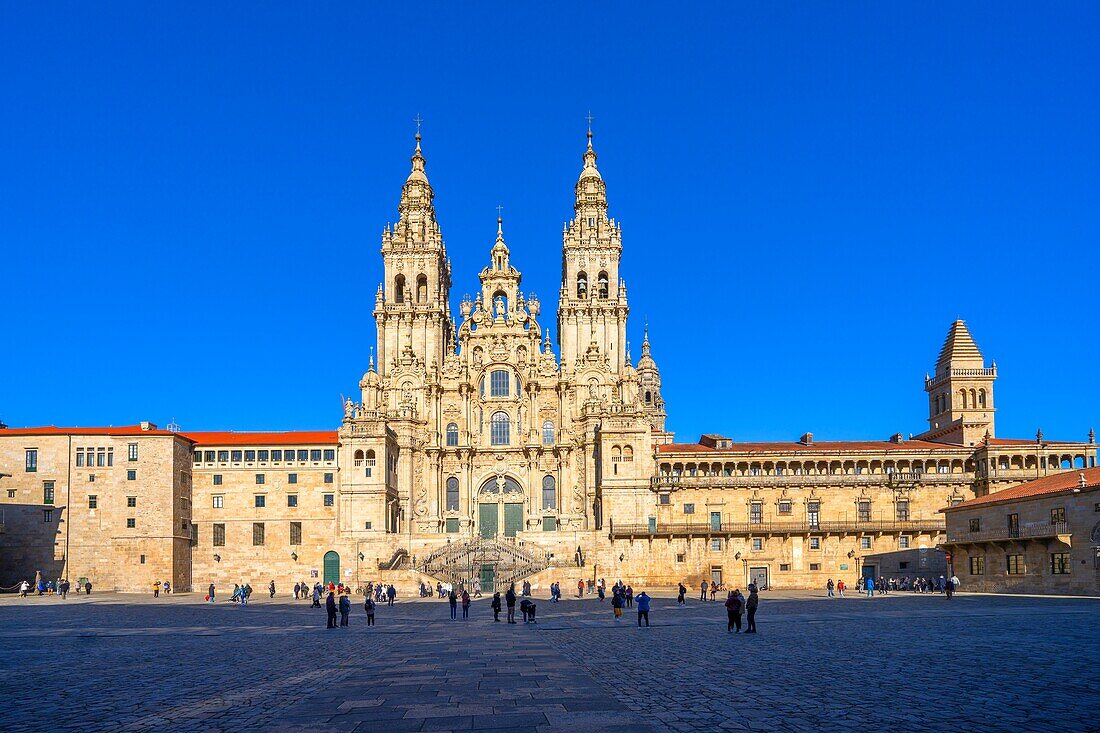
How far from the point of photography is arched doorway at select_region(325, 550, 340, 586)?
80.6 m

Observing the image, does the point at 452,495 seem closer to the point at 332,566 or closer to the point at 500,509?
the point at 500,509

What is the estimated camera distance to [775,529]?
259 ft

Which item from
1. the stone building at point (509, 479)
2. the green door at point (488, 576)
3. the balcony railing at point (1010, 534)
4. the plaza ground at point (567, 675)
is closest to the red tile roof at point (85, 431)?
the stone building at point (509, 479)

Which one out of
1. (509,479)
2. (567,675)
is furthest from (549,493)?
(567,675)

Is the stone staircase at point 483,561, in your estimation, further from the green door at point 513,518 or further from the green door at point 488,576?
the green door at point 513,518

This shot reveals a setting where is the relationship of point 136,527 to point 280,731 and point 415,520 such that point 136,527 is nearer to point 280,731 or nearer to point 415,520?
point 415,520

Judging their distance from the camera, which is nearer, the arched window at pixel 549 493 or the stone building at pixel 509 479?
the stone building at pixel 509 479

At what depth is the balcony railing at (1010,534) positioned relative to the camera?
188ft

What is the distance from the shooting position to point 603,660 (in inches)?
981

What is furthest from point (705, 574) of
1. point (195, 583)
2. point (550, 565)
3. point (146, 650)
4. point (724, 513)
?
point (146, 650)

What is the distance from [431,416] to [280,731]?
7319cm

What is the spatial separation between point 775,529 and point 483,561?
74.2 feet

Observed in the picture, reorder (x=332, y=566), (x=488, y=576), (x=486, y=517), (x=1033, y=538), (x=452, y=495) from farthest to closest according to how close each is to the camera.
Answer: (x=486, y=517)
(x=452, y=495)
(x=332, y=566)
(x=488, y=576)
(x=1033, y=538)

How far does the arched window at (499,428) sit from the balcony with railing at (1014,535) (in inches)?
1471
